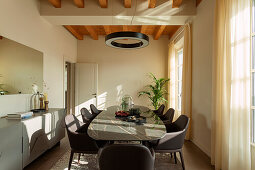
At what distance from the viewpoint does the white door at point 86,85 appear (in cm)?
616

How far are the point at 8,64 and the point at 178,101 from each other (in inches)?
185

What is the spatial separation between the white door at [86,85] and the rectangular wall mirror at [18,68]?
8.01 feet

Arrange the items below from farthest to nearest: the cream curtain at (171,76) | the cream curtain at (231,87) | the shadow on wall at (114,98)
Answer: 1. the shadow on wall at (114,98)
2. the cream curtain at (171,76)
3. the cream curtain at (231,87)

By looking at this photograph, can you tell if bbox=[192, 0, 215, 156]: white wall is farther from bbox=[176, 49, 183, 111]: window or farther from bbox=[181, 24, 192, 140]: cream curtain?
bbox=[176, 49, 183, 111]: window

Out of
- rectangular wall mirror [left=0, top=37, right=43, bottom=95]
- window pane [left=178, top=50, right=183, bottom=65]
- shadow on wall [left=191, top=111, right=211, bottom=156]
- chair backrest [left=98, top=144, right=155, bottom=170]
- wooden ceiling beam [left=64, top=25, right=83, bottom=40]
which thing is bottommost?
shadow on wall [left=191, top=111, right=211, bottom=156]

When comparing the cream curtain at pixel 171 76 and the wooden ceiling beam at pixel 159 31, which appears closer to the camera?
the wooden ceiling beam at pixel 159 31

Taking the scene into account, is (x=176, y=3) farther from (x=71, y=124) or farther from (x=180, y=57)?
(x=71, y=124)

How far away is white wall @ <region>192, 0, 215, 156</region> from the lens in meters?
3.20

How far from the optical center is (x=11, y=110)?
2855 mm

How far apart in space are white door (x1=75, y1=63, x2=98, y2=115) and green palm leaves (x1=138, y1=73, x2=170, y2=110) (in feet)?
5.82

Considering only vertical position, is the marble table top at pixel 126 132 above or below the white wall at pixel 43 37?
below

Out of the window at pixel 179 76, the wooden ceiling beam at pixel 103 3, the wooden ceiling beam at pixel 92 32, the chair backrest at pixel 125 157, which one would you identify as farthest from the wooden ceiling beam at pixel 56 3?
the window at pixel 179 76

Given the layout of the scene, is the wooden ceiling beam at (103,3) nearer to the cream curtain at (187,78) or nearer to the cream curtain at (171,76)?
the cream curtain at (187,78)

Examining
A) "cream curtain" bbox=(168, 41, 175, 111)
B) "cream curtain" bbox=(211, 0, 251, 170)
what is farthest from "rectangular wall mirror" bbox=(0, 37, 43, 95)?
"cream curtain" bbox=(168, 41, 175, 111)
